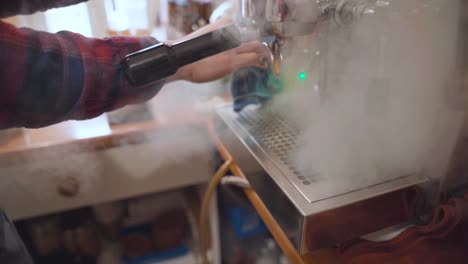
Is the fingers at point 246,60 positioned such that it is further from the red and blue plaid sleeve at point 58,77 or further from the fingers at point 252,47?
the red and blue plaid sleeve at point 58,77

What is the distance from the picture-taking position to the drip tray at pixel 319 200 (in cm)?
42

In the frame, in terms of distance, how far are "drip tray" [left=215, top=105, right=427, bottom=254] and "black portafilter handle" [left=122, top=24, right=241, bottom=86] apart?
20cm

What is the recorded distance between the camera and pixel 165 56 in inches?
14.6

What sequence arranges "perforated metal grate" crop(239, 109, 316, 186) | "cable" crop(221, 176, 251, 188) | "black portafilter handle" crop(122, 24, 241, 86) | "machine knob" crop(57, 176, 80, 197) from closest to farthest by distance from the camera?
"black portafilter handle" crop(122, 24, 241, 86) → "perforated metal grate" crop(239, 109, 316, 186) → "cable" crop(221, 176, 251, 188) → "machine knob" crop(57, 176, 80, 197)

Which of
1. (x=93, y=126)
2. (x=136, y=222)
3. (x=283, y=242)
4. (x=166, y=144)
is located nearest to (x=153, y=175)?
(x=166, y=144)

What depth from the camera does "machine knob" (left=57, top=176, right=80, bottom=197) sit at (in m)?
0.70

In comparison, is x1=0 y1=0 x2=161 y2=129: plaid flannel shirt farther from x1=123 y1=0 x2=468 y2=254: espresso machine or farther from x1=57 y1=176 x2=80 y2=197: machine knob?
x1=57 y1=176 x2=80 y2=197: machine knob

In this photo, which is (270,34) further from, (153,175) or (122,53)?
(153,175)

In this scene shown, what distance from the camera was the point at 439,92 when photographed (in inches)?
17.5

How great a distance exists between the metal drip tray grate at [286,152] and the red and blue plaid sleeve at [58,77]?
0.72 feet

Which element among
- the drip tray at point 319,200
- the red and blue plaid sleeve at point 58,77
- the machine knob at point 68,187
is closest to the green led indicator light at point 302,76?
the drip tray at point 319,200

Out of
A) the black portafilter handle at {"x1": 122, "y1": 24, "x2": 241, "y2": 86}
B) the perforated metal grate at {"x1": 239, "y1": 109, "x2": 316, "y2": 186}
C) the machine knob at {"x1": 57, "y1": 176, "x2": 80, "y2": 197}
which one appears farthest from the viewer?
the machine knob at {"x1": 57, "y1": 176, "x2": 80, "y2": 197}

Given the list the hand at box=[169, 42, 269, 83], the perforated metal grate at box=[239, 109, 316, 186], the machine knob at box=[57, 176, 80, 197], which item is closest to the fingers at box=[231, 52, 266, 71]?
the hand at box=[169, 42, 269, 83]

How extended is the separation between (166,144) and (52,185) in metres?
0.25
